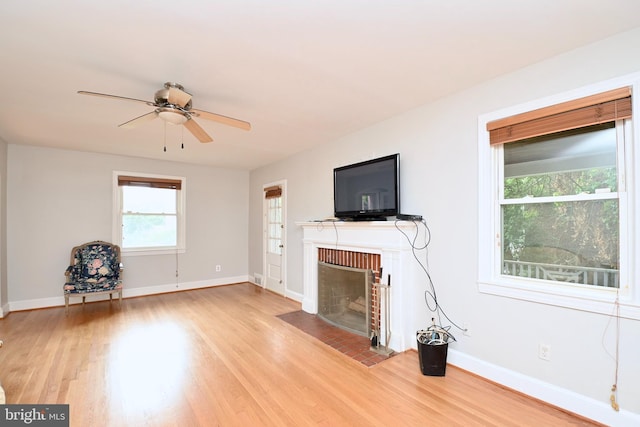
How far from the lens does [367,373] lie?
2557 mm

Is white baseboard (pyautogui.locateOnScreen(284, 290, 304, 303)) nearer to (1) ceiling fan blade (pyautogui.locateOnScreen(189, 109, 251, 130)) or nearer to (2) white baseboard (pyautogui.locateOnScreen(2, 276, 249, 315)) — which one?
(2) white baseboard (pyautogui.locateOnScreen(2, 276, 249, 315))

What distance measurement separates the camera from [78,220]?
481 cm

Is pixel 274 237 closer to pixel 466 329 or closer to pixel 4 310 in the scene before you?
pixel 466 329

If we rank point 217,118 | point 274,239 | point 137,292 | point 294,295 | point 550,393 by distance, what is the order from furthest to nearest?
point 274,239, point 137,292, point 294,295, point 217,118, point 550,393

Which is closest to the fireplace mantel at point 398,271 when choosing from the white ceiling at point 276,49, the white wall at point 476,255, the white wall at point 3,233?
the white wall at point 476,255

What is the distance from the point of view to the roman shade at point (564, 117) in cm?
187

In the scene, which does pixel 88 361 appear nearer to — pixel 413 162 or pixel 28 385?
pixel 28 385

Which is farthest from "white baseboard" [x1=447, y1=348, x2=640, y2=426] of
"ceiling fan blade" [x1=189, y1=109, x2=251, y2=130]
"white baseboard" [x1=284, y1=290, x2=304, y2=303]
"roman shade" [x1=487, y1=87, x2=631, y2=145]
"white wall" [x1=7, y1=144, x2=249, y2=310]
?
"white wall" [x1=7, y1=144, x2=249, y2=310]

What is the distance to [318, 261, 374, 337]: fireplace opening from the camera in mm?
3357

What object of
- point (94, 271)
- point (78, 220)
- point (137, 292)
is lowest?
point (137, 292)

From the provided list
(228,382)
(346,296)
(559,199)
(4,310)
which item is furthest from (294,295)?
(4,310)

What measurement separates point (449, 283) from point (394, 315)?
654 millimetres

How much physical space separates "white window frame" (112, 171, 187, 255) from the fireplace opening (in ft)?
10.3

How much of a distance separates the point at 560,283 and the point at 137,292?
5.95 metres
